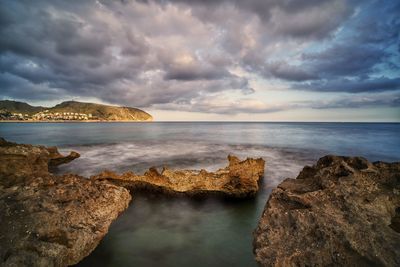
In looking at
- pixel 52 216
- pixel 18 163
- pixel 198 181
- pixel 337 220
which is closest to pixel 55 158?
pixel 18 163

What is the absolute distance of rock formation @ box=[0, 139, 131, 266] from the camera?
590 cm

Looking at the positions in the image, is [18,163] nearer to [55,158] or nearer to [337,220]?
[55,158]

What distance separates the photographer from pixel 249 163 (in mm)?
16188

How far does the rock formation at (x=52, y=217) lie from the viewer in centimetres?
590

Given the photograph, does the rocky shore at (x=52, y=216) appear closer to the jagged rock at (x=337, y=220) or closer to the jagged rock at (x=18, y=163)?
the jagged rock at (x=18, y=163)

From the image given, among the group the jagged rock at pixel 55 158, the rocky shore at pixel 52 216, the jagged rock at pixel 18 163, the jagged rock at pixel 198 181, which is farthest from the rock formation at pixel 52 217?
the jagged rock at pixel 55 158

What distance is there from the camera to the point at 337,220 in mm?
5664

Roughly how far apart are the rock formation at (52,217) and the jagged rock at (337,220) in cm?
503

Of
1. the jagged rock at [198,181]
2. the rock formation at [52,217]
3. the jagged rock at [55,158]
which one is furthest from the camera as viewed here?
the jagged rock at [55,158]

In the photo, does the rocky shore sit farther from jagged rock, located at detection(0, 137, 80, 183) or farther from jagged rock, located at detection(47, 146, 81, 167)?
jagged rock, located at detection(47, 146, 81, 167)

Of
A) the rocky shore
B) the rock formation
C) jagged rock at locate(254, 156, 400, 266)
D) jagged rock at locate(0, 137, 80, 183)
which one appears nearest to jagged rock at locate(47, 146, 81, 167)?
jagged rock at locate(0, 137, 80, 183)

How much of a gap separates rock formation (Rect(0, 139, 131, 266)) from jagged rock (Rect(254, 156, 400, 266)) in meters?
5.03

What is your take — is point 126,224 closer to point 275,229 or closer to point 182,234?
point 182,234

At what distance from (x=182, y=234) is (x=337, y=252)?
676 centimetres
